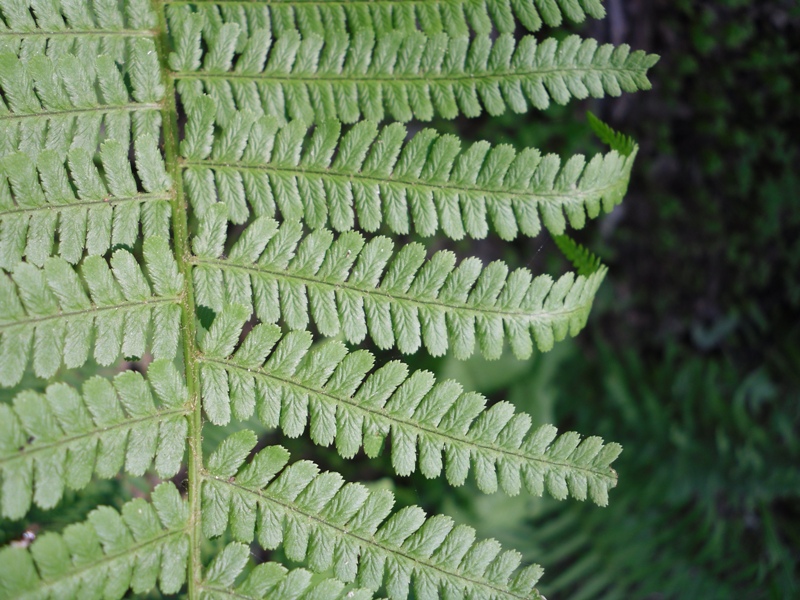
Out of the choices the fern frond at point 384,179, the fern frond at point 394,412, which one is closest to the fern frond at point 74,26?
the fern frond at point 384,179

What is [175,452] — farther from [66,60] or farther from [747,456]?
[747,456]

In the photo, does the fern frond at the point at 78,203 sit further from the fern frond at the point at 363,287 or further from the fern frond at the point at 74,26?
the fern frond at the point at 74,26

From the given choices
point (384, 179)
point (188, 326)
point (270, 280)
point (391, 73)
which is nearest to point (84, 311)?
point (188, 326)

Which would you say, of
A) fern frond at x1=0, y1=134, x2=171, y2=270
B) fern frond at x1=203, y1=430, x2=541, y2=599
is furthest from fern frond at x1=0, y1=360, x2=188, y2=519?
fern frond at x1=0, y1=134, x2=171, y2=270

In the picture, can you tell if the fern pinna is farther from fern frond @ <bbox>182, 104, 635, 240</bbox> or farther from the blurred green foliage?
the blurred green foliage

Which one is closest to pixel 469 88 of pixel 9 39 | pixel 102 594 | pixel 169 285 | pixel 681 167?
pixel 169 285

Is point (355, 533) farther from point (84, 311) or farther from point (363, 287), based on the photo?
point (84, 311)
